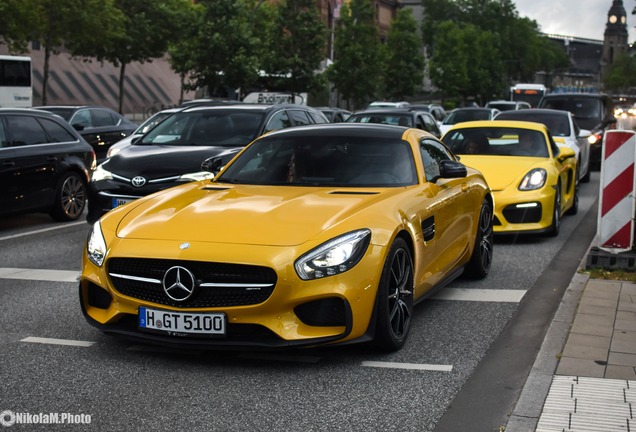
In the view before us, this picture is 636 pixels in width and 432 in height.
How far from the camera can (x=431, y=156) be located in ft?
26.5

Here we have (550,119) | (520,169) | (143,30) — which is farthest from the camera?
(143,30)

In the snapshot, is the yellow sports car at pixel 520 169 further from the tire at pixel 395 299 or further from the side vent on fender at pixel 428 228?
the tire at pixel 395 299

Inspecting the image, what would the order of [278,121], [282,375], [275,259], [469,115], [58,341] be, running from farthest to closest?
[469,115], [278,121], [58,341], [282,375], [275,259]

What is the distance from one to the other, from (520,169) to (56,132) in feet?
20.3

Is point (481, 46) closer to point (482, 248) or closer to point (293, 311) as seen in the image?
point (482, 248)

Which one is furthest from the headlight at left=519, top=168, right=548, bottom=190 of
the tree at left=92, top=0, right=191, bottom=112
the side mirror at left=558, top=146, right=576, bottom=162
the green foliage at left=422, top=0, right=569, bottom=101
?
the green foliage at left=422, top=0, right=569, bottom=101

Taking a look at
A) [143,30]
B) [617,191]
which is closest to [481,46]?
[143,30]

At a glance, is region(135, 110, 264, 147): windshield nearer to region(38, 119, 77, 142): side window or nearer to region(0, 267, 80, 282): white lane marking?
region(38, 119, 77, 142): side window

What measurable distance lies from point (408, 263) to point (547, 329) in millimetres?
1220

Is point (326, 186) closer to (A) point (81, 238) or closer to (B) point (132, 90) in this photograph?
(A) point (81, 238)

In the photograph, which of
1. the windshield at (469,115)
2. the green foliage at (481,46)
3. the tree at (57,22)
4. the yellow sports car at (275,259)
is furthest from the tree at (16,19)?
the green foliage at (481,46)

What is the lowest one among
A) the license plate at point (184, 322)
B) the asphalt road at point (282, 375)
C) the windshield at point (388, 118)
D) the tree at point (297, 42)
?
the asphalt road at point (282, 375)

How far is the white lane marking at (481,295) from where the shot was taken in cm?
838

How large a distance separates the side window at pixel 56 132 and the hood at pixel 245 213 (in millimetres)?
6913
